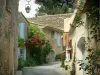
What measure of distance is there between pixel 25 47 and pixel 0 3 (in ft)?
68.6

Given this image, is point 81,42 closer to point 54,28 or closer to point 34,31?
point 34,31

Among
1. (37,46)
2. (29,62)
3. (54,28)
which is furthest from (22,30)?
(54,28)

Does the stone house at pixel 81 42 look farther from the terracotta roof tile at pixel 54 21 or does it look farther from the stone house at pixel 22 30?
the terracotta roof tile at pixel 54 21

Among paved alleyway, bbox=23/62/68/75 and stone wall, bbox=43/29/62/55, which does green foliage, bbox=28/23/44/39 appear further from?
paved alleyway, bbox=23/62/68/75

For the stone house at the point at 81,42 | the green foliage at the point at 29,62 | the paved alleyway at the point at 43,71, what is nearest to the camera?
the stone house at the point at 81,42

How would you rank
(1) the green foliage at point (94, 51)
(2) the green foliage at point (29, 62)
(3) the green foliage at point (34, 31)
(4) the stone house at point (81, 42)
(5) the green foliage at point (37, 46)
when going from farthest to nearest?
(3) the green foliage at point (34, 31) → (5) the green foliage at point (37, 46) → (2) the green foliage at point (29, 62) → (4) the stone house at point (81, 42) → (1) the green foliage at point (94, 51)

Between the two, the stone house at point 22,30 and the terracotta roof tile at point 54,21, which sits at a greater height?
the terracotta roof tile at point 54,21

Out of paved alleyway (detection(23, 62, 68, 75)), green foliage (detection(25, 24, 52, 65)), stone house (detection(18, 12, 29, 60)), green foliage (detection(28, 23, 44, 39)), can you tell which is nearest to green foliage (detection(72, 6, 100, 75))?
paved alleyway (detection(23, 62, 68, 75))

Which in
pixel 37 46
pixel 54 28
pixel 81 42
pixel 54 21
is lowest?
pixel 37 46

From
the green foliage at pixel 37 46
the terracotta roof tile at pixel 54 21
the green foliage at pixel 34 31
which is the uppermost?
the terracotta roof tile at pixel 54 21

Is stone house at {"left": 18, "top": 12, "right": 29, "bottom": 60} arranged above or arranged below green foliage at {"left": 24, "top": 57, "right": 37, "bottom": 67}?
above

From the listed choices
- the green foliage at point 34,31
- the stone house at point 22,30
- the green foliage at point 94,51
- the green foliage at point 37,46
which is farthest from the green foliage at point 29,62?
the green foliage at point 94,51

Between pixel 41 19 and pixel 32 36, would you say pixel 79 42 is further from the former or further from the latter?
pixel 41 19

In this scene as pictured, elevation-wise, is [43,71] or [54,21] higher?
[54,21]
